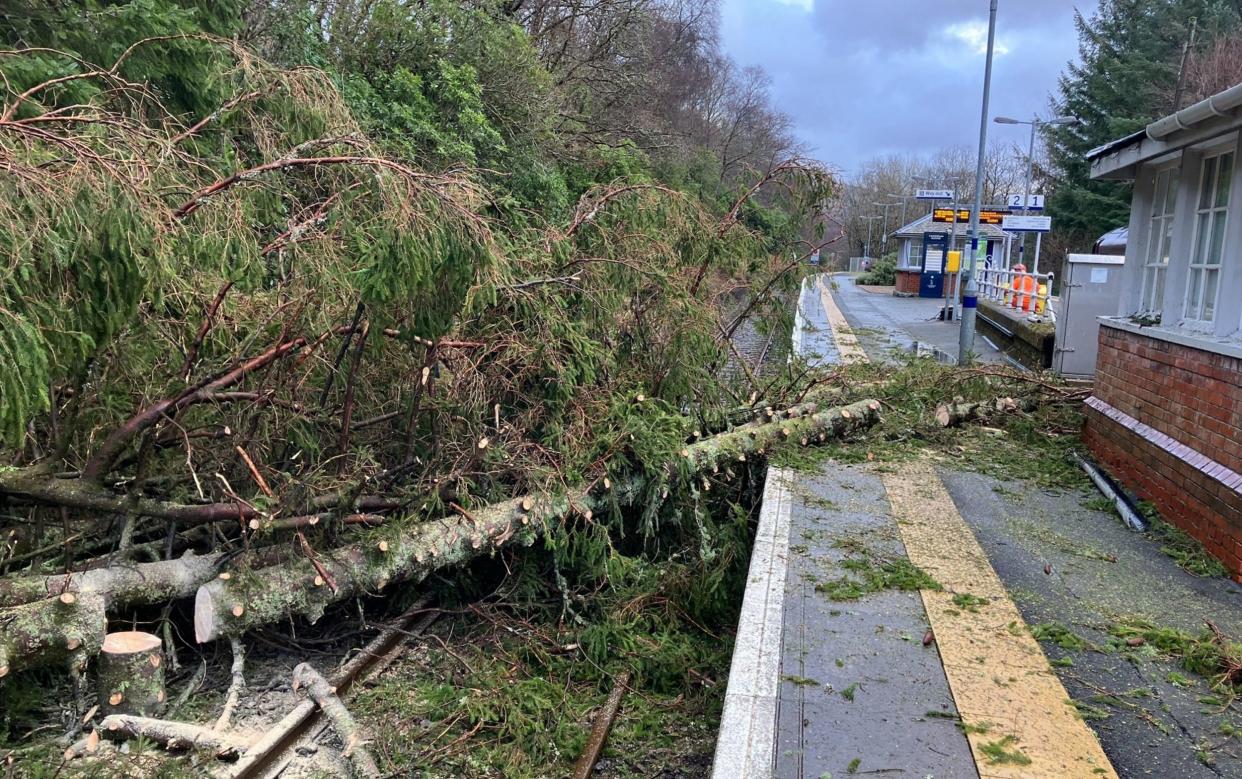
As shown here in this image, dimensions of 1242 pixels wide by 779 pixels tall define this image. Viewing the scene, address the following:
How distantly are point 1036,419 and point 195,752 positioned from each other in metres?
8.59

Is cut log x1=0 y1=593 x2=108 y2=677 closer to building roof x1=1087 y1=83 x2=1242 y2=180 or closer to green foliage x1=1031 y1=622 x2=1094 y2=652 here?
green foliage x1=1031 y1=622 x2=1094 y2=652

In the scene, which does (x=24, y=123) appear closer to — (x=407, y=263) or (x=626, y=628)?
(x=407, y=263)

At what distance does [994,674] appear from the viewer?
3787 millimetres

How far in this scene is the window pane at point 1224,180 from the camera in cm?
606

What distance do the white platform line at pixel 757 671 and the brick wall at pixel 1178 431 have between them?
264cm

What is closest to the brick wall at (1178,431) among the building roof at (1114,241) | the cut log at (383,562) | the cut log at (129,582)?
the cut log at (383,562)

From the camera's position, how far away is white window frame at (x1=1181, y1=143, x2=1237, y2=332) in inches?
236

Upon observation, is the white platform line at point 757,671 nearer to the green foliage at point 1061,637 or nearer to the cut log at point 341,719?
the green foliage at point 1061,637

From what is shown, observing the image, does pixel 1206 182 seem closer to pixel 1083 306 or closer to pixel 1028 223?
pixel 1083 306

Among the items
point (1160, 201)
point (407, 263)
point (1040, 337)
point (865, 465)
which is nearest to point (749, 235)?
point (865, 465)

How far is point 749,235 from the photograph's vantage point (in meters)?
8.09

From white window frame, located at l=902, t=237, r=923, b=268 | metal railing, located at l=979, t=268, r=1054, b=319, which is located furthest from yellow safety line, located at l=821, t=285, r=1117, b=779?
white window frame, located at l=902, t=237, r=923, b=268

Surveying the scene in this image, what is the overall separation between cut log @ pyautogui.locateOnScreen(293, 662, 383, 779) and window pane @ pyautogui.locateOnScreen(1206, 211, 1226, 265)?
641cm

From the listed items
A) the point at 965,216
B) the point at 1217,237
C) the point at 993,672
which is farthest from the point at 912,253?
the point at 993,672
